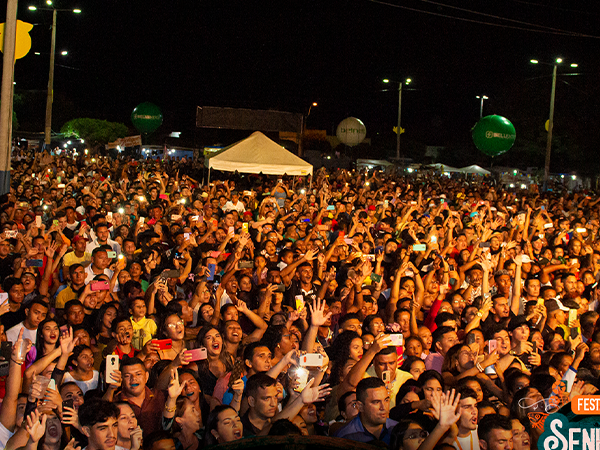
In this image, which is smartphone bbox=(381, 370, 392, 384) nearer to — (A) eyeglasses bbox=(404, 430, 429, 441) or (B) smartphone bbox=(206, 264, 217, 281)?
(A) eyeglasses bbox=(404, 430, 429, 441)

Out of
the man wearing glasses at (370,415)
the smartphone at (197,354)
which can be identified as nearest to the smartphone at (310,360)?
the man wearing glasses at (370,415)

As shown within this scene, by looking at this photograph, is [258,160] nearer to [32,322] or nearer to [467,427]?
[32,322]

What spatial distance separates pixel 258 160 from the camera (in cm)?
1659

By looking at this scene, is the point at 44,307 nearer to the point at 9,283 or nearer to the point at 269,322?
the point at 9,283

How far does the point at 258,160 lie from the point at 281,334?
1132cm

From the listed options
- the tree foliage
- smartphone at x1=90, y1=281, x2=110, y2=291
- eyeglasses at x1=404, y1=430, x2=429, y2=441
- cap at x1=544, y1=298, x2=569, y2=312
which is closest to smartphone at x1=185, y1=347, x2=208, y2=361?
eyeglasses at x1=404, y1=430, x2=429, y2=441

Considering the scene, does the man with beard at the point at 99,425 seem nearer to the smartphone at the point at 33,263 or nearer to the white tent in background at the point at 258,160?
the smartphone at the point at 33,263

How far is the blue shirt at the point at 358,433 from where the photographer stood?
14.0ft

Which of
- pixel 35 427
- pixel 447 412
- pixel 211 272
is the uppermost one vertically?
pixel 211 272

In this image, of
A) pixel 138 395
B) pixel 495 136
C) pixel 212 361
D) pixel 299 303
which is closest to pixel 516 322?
pixel 299 303

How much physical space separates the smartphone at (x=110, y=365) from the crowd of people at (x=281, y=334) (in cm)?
1

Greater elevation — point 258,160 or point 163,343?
point 258,160

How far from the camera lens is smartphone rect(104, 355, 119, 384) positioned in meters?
4.44

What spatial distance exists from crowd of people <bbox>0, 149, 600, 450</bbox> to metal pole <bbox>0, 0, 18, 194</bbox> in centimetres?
88
